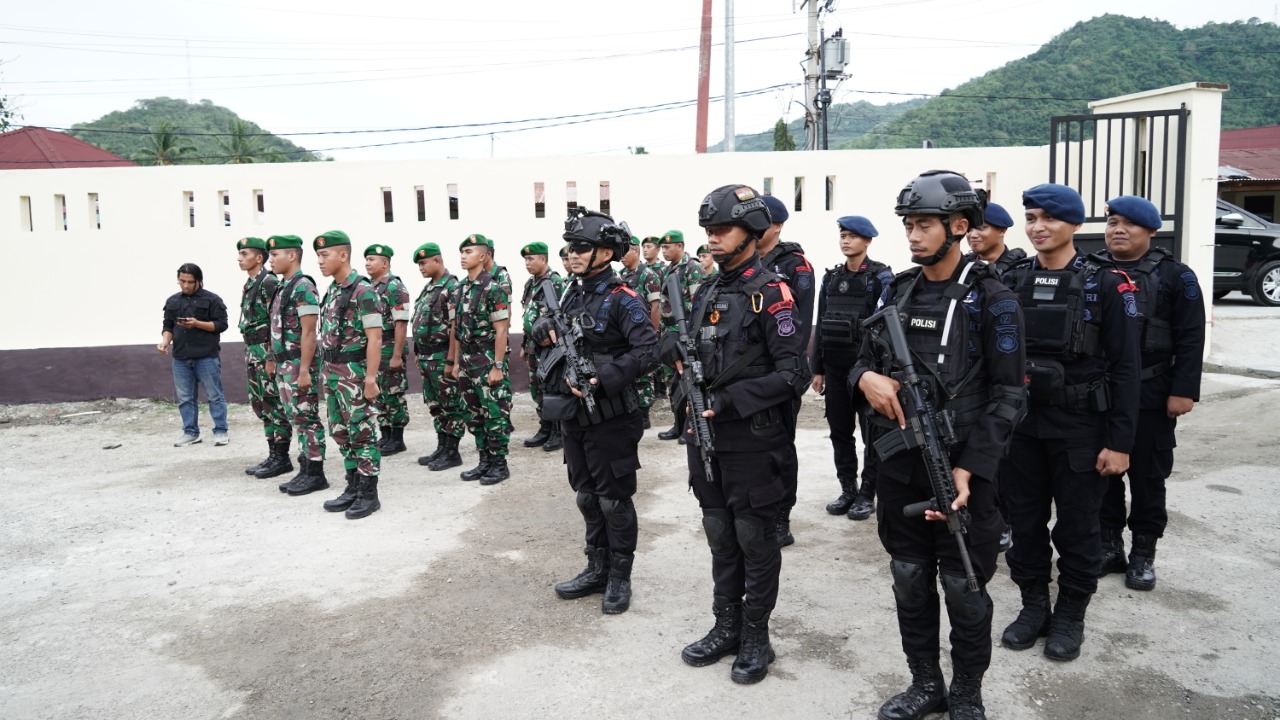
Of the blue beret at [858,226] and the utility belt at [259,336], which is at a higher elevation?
the blue beret at [858,226]

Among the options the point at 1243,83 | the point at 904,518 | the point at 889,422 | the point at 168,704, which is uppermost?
the point at 1243,83

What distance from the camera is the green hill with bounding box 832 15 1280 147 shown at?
3219 cm

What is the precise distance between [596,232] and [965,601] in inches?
85.8

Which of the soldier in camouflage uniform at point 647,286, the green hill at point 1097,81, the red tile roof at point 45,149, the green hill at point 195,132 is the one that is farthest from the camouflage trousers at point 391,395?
the green hill at point 195,132

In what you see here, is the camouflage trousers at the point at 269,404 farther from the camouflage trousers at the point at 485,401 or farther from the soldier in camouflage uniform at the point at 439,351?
the camouflage trousers at the point at 485,401

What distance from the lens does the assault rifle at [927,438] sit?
2514mm

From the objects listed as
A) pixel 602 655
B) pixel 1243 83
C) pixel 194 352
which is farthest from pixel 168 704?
pixel 1243 83

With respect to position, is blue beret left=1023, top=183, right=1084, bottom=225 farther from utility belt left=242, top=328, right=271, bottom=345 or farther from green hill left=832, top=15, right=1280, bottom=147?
green hill left=832, top=15, right=1280, bottom=147

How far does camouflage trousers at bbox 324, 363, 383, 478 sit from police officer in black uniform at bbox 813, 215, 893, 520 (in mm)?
2985

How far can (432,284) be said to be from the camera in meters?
6.89

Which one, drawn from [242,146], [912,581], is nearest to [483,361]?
[912,581]

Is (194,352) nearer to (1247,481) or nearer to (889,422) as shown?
(889,422)

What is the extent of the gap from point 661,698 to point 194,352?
627 centimetres

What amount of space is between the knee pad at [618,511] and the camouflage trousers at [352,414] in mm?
2324
